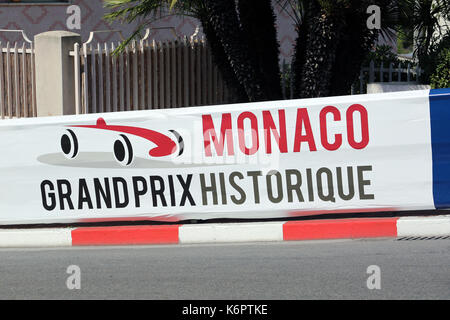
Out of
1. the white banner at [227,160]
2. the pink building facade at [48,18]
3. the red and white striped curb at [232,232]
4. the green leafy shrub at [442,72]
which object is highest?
the pink building facade at [48,18]

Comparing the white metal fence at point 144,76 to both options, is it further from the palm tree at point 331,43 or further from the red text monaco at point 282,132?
the red text monaco at point 282,132

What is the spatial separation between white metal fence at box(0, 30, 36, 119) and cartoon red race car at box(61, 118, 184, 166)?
5828 millimetres

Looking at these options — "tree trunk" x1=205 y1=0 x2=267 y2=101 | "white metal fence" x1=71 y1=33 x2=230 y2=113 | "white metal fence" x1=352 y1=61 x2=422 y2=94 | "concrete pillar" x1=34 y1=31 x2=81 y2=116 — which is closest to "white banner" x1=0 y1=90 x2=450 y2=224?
"tree trunk" x1=205 y1=0 x2=267 y2=101

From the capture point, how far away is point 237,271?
7.58m

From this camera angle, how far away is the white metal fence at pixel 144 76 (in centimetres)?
1429

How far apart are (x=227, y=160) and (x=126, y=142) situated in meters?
1.10

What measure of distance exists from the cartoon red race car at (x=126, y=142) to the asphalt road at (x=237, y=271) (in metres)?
1.08

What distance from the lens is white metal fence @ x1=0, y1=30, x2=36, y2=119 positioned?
50.8 feet

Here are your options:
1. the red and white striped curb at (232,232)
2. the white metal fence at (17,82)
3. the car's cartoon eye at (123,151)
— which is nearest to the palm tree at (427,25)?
the white metal fence at (17,82)

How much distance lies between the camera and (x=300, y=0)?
14.0m

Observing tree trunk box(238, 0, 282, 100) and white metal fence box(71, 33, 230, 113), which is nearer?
tree trunk box(238, 0, 282, 100)

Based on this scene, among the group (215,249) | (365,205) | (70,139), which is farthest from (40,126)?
(365,205)

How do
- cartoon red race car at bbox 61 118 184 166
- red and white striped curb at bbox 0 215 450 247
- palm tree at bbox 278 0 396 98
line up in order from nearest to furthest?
red and white striped curb at bbox 0 215 450 247
cartoon red race car at bbox 61 118 184 166
palm tree at bbox 278 0 396 98

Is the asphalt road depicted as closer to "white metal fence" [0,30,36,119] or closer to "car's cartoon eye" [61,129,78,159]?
"car's cartoon eye" [61,129,78,159]
